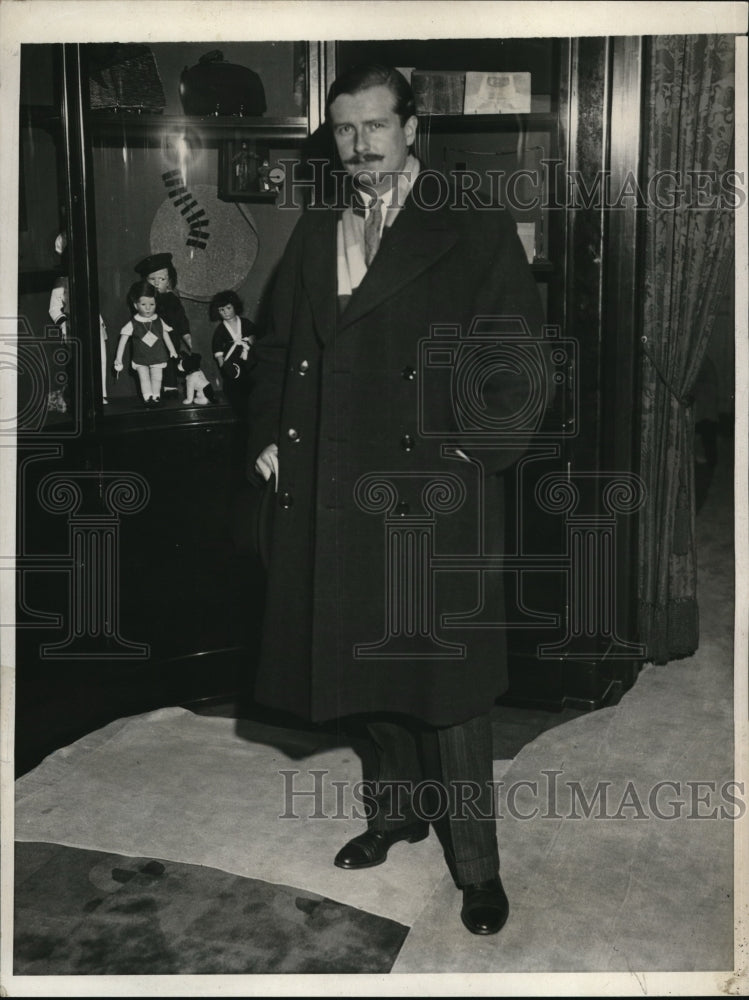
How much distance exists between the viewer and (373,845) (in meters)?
2.65

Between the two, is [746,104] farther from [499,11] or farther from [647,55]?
[647,55]

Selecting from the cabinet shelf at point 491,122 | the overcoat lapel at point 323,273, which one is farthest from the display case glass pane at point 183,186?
the overcoat lapel at point 323,273

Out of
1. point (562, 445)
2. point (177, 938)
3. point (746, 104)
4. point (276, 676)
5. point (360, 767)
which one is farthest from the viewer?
point (562, 445)

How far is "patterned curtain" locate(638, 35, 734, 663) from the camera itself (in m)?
3.22

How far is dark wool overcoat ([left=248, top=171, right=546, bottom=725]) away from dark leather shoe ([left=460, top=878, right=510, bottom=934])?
1.19 ft

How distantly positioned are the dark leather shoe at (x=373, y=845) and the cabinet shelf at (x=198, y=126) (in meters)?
1.80

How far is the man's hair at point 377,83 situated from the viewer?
7.73ft

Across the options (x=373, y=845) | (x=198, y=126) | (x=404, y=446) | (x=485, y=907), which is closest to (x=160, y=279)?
(x=198, y=126)

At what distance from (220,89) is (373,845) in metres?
1.96

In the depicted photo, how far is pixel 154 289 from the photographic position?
3213 mm

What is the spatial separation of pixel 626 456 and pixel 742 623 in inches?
50.1

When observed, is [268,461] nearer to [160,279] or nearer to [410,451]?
[410,451]

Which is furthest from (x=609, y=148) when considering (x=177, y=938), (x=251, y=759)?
(x=177, y=938)

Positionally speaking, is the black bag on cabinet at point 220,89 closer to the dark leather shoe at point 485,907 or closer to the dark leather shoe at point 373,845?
the dark leather shoe at point 373,845
